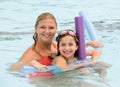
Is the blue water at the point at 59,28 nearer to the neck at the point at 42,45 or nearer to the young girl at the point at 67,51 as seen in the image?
the young girl at the point at 67,51

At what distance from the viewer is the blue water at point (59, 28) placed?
471 cm

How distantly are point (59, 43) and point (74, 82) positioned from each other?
0.51 metres

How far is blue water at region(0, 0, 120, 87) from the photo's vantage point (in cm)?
471

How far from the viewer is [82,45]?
479cm

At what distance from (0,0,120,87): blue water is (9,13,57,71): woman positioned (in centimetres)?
25

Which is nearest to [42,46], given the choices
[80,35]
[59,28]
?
[80,35]

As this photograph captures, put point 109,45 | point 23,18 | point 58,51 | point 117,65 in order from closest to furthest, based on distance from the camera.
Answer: point 58,51
point 117,65
point 109,45
point 23,18

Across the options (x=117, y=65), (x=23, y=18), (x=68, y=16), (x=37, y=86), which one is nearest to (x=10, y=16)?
(x=23, y=18)

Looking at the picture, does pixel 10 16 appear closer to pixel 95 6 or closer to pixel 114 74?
pixel 95 6

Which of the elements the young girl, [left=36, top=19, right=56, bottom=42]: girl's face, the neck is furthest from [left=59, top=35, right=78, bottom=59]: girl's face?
the neck

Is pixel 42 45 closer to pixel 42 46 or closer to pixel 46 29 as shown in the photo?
pixel 42 46

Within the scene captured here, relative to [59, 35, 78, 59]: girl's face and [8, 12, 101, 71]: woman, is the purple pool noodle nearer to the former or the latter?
[59, 35, 78, 59]: girl's face

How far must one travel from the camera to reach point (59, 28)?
787 centimetres

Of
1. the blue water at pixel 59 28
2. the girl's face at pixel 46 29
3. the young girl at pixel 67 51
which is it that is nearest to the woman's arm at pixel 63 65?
the young girl at pixel 67 51
